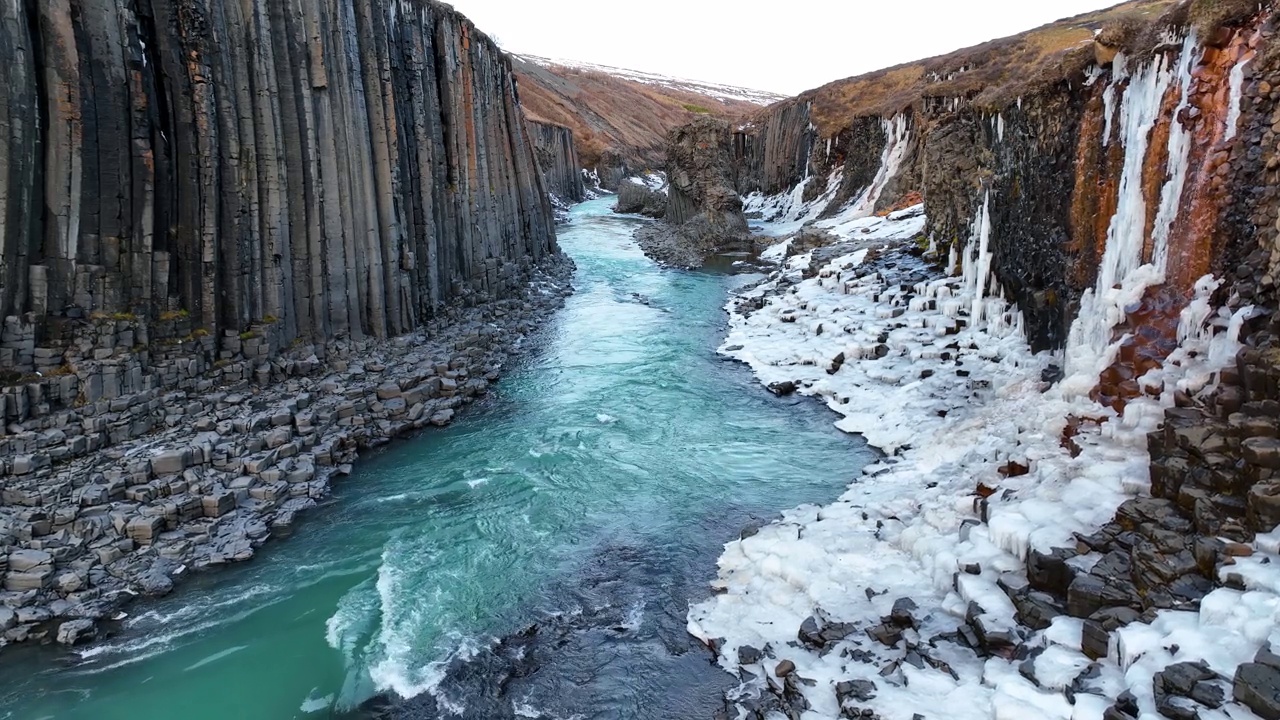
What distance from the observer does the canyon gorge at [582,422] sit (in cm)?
798

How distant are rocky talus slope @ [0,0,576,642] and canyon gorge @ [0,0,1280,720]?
6 cm

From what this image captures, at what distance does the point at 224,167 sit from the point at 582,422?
8.53 meters

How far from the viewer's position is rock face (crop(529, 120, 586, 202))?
5669cm

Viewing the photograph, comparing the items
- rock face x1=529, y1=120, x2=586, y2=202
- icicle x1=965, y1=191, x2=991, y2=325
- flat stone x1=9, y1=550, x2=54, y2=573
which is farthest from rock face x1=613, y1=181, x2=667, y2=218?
flat stone x1=9, y1=550, x2=54, y2=573

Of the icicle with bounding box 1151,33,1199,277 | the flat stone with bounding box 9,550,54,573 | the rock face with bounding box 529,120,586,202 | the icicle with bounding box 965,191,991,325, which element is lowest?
the flat stone with bounding box 9,550,54,573

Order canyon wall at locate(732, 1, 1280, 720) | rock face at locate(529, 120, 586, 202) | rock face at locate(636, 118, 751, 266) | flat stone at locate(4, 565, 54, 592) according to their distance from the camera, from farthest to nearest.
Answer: rock face at locate(529, 120, 586, 202) → rock face at locate(636, 118, 751, 266) → flat stone at locate(4, 565, 54, 592) → canyon wall at locate(732, 1, 1280, 720)

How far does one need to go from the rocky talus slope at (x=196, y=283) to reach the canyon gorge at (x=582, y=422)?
0.06 meters

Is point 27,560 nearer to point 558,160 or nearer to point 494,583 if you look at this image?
point 494,583

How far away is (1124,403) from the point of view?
10.0 meters

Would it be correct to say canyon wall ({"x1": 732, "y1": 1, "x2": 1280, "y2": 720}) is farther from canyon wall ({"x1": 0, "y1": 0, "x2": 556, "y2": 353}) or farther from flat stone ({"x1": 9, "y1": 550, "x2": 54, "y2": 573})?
canyon wall ({"x1": 0, "y1": 0, "x2": 556, "y2": 353})

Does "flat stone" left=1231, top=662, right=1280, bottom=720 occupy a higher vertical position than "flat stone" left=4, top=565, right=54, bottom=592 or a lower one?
higher

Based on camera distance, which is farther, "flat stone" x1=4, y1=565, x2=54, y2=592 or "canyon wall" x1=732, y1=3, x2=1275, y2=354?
"flat stone" x1=4, y1=565, x2=54, y2=592

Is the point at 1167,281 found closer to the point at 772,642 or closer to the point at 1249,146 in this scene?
the point at 1249,146

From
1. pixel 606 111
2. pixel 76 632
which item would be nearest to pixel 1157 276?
pixel 76 632
